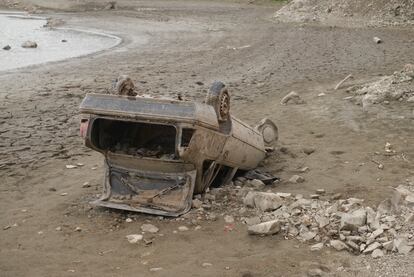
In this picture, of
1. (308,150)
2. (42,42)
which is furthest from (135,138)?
(42,42)

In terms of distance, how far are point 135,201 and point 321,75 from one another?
868 centimetres

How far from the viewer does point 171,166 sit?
589cm

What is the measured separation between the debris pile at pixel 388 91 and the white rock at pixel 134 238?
546cm

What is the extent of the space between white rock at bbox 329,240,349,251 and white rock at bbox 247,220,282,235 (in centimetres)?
51

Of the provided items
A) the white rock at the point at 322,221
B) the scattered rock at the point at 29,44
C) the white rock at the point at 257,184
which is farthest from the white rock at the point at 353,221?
the scattered rock at the point at 29,44

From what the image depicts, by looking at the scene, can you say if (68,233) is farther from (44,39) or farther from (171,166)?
(44,39)

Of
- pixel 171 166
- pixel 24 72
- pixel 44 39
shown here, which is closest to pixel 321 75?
pixel 24 72

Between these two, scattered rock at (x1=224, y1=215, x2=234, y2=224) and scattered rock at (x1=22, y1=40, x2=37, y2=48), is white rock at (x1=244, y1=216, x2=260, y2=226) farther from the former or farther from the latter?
scattered rock at (x1=22, y1=40, x2=37, y2=48)

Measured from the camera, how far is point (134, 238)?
5.34m

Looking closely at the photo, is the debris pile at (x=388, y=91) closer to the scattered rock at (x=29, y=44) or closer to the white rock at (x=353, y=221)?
the white rock at (x=353, y=221)

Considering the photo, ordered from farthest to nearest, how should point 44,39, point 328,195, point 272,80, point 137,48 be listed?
point 44,39 < point 137,48 < point 272,80 < point 328,195

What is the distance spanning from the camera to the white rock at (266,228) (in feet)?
16.9

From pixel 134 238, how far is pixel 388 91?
6.09 meters

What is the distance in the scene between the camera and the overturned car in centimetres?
549
